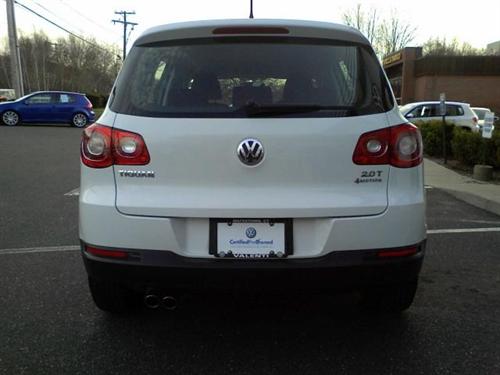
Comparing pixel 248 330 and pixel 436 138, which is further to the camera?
pixel 436 138

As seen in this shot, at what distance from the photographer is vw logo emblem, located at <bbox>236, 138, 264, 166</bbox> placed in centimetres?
265

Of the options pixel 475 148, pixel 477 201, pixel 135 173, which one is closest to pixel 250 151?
pixel 135 173

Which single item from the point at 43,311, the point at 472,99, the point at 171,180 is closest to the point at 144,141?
the point at 171,180

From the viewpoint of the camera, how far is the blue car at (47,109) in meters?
22.5

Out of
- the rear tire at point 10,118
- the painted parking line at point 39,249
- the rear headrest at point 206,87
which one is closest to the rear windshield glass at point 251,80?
the rear headrest at point 206,87

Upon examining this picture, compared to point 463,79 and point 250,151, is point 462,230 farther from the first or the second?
point 463,79

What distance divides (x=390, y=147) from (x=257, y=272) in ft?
3.00

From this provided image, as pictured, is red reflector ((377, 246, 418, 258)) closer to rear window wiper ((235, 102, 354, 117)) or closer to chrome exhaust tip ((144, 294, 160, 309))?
rear window wiper ((235, 102, 354, 117))

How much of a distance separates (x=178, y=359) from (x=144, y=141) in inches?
Result: 46.0

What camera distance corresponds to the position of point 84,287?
3977 millimetres

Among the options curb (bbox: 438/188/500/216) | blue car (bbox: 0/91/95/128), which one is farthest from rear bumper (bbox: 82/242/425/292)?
blue car (bbox: 0/91/95/128)

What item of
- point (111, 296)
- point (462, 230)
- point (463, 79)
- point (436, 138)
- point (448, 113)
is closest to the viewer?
point (111, 296)

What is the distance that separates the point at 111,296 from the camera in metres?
3.27

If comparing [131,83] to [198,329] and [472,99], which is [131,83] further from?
[472,99]
